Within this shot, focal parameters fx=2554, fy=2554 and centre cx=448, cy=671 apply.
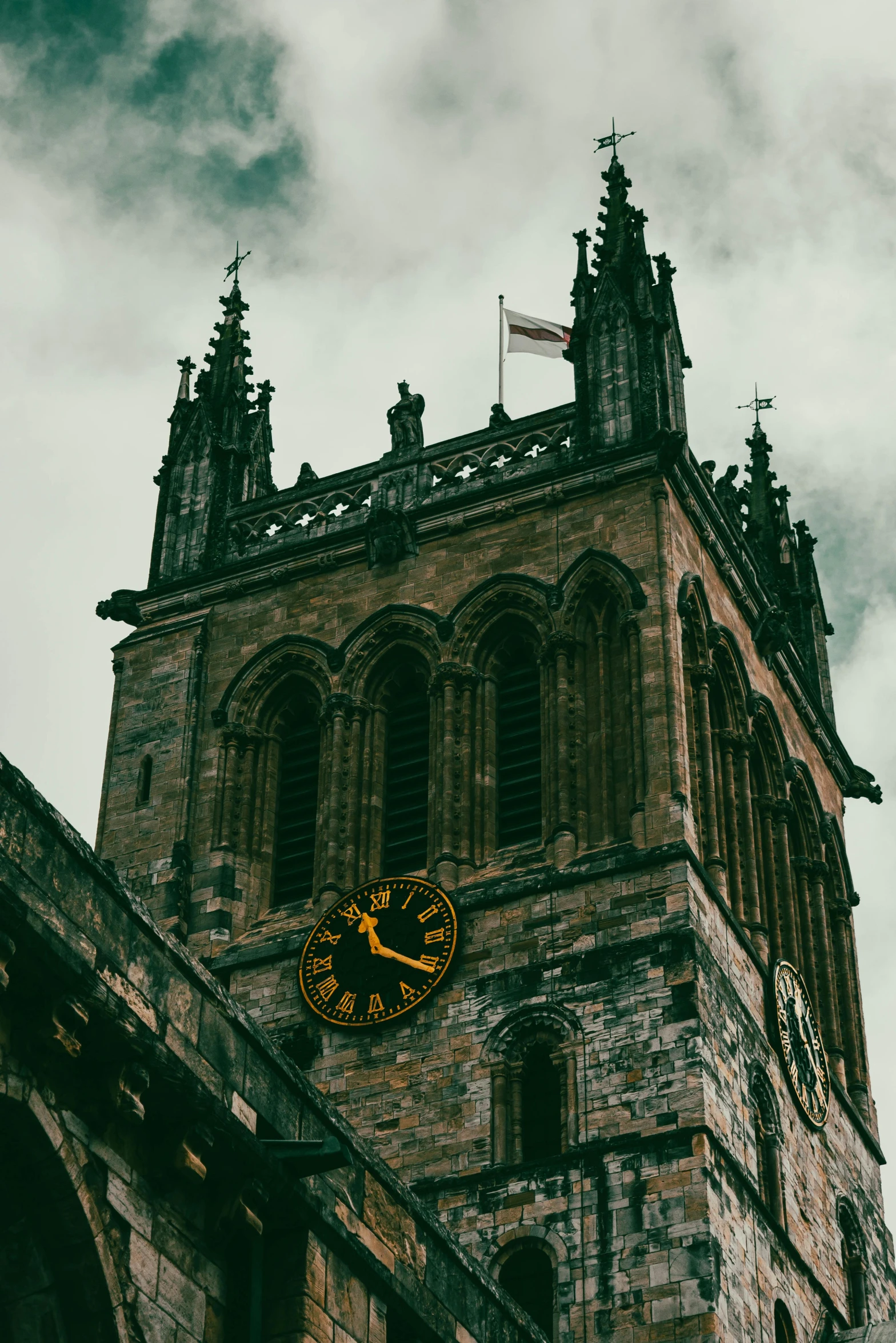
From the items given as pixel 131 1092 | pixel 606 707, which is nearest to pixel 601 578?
pixel 606 707

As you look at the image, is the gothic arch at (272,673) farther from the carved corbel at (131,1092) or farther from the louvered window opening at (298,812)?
the carved corbel at (131,1092)

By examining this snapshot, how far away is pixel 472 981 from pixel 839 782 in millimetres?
13045

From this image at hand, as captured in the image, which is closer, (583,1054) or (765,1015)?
(583,1054)

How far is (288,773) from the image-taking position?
4194 cm

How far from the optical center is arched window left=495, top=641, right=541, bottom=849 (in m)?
38.9

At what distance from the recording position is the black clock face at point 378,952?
36.7 m

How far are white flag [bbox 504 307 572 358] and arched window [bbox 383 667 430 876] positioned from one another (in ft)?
26.9

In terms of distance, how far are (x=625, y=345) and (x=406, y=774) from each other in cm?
890

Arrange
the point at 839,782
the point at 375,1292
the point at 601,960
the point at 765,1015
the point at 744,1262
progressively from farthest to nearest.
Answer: the point at 839,782
the point at 765,1015
the point at 601,960
the point at 744,1262
the point at 375,1292

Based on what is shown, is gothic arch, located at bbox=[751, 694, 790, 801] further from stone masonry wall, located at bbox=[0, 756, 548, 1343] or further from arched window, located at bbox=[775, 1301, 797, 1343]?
stone masonry wall, located at bbox=[0, 756, 548, 1343]

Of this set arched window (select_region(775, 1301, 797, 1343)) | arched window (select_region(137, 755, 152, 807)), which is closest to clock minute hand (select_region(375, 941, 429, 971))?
arched window (select_region(137, 755, 152, 807))

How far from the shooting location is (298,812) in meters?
41.2

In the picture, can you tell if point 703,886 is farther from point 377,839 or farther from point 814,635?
point 814,635

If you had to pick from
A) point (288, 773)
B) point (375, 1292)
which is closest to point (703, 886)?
point (288, 773)
